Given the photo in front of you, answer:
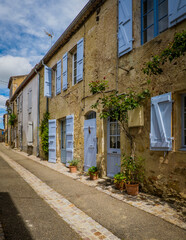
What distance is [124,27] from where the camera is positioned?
207 inches

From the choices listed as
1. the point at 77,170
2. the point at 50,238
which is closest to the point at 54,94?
the point at 77,170

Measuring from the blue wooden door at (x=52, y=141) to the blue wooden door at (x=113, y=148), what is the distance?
13.6ft

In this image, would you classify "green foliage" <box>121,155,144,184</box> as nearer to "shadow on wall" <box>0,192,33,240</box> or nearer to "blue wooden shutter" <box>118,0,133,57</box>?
"shadow on wall" <box>0,192,33,240</box>

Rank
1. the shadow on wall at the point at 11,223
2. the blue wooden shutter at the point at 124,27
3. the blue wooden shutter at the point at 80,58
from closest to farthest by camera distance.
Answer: the shadow on wall at the point at 11,223
the blue wooden shutter at the point at 124,27
the blue wooden shutter at the point at 80,58

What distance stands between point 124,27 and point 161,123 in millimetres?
2886

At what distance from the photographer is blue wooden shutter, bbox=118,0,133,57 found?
5057 mm

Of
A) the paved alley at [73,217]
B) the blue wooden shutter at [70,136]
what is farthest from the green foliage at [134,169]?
the blue wooden shutter at [70,136]

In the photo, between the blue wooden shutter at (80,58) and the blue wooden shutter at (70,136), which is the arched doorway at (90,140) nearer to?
the blue wooden shutter at (70,136)

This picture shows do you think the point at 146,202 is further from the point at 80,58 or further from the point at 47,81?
the point at 47,81

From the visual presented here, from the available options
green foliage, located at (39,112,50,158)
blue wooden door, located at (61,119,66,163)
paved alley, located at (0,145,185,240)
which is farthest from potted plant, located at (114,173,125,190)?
green foliage, located at (39,112,50,158)

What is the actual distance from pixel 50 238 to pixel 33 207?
48.7 inches

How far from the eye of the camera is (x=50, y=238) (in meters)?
2.61

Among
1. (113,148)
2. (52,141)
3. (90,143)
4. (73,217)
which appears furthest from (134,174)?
(52,141)

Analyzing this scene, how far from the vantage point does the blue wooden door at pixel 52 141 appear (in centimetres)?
945
